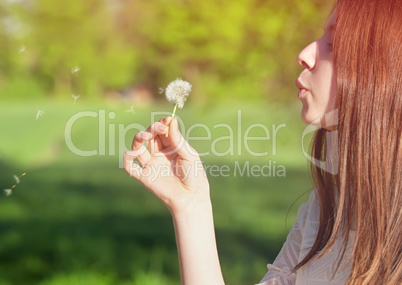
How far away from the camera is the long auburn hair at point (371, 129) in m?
1.38

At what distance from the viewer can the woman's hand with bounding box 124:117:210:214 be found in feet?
4.89

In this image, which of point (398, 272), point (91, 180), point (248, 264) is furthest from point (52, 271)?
point (91, 180)

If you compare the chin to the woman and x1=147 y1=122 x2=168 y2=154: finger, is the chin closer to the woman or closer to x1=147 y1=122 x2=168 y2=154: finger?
the woman

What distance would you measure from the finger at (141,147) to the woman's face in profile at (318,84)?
1.38 feet

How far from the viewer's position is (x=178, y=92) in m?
1.64

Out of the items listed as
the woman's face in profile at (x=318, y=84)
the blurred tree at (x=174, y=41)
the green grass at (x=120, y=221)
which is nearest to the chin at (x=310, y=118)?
the woman's face in profile at (x=318, y=84)

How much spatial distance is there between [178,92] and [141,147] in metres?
0.21

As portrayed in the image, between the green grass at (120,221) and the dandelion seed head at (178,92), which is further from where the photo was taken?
the green grass at (120,221)

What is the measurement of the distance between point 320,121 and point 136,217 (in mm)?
5143

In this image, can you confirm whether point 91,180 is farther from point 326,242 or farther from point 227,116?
point 326,242

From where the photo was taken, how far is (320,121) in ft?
4.87

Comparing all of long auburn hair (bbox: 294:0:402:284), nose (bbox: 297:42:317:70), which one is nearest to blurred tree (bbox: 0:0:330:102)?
nose (bbox: 297:42:317:70)

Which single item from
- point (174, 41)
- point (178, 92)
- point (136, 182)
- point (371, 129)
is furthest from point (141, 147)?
point (136, 182)

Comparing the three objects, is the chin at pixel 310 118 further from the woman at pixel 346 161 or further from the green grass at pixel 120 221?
the green grass at pixel 120 221
